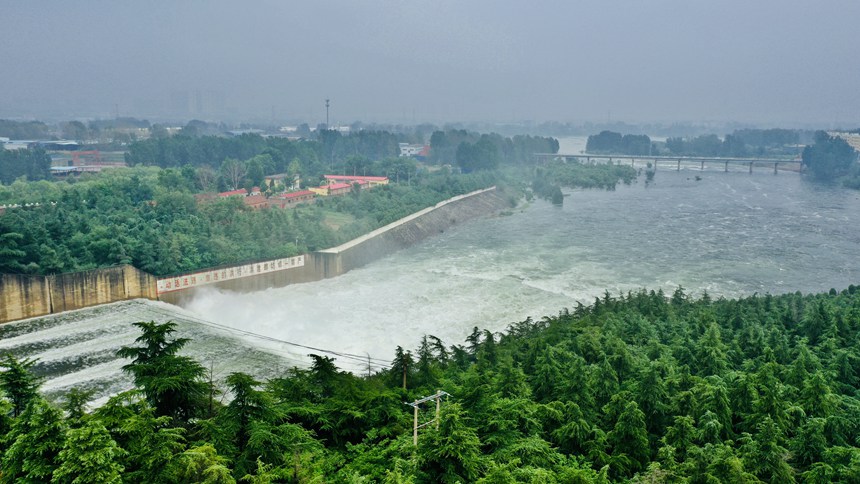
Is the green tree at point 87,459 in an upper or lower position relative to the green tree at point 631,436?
upper

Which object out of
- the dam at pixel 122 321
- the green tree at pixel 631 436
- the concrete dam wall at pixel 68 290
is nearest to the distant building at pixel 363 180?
the dam at pixel 122 321

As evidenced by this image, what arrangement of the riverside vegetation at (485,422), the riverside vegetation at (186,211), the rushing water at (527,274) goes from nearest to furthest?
the riverside vegetation at (485,422), the rushing water at (527,274), the riverside vegetation at (186,211)

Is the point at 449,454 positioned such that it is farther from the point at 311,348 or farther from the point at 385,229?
the point at 385,229

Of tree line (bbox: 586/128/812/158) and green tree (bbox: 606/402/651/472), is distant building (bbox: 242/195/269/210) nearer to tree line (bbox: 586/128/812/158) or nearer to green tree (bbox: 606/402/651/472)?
green tree (bbox: 606/402/651/472)

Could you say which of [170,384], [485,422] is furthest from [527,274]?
[170,384]

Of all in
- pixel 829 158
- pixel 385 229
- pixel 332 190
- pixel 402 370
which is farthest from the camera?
pixel 829 158

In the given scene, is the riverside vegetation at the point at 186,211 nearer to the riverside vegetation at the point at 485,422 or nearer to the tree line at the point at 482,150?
the tree line at the point at 482,150
